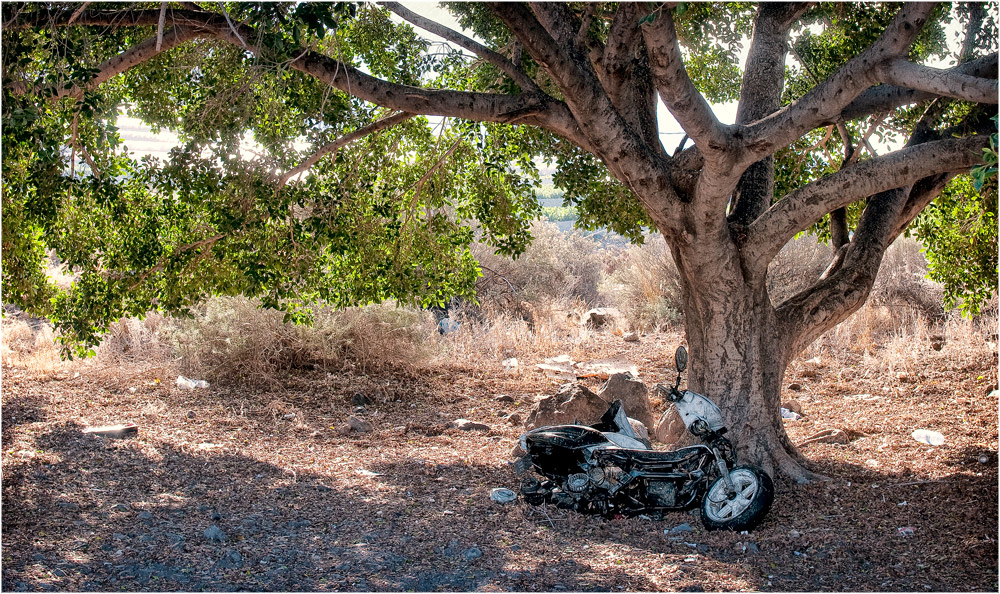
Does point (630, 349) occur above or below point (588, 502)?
above

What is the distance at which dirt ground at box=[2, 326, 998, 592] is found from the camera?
4.58 m

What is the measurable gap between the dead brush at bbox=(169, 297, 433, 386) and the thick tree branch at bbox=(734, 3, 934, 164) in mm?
6121

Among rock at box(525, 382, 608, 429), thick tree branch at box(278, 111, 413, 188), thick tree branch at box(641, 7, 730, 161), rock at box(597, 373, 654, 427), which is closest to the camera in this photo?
thick tree branch at box(641, 7, 730, 161)

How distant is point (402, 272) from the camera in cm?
732

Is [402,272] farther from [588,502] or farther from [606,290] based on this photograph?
[606,290]

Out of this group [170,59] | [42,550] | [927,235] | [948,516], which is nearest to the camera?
[42,550]

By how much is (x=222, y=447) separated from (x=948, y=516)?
6039 mm

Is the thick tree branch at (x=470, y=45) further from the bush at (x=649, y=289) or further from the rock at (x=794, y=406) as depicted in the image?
the bush at (x=649, y=289)

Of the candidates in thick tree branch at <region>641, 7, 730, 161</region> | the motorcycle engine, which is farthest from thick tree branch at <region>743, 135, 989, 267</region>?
the motorcycle engine

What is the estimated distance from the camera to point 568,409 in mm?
7738

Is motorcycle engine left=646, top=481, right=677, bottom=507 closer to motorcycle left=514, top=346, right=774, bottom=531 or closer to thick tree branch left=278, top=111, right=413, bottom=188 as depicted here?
motorcycle left=514, top=346, right=774, bottom=531

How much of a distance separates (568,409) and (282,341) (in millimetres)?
4227

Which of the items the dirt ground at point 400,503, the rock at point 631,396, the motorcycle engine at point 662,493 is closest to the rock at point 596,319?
the dirt ground at point 400,503

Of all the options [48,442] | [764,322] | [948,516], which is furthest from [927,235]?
[48,442]
